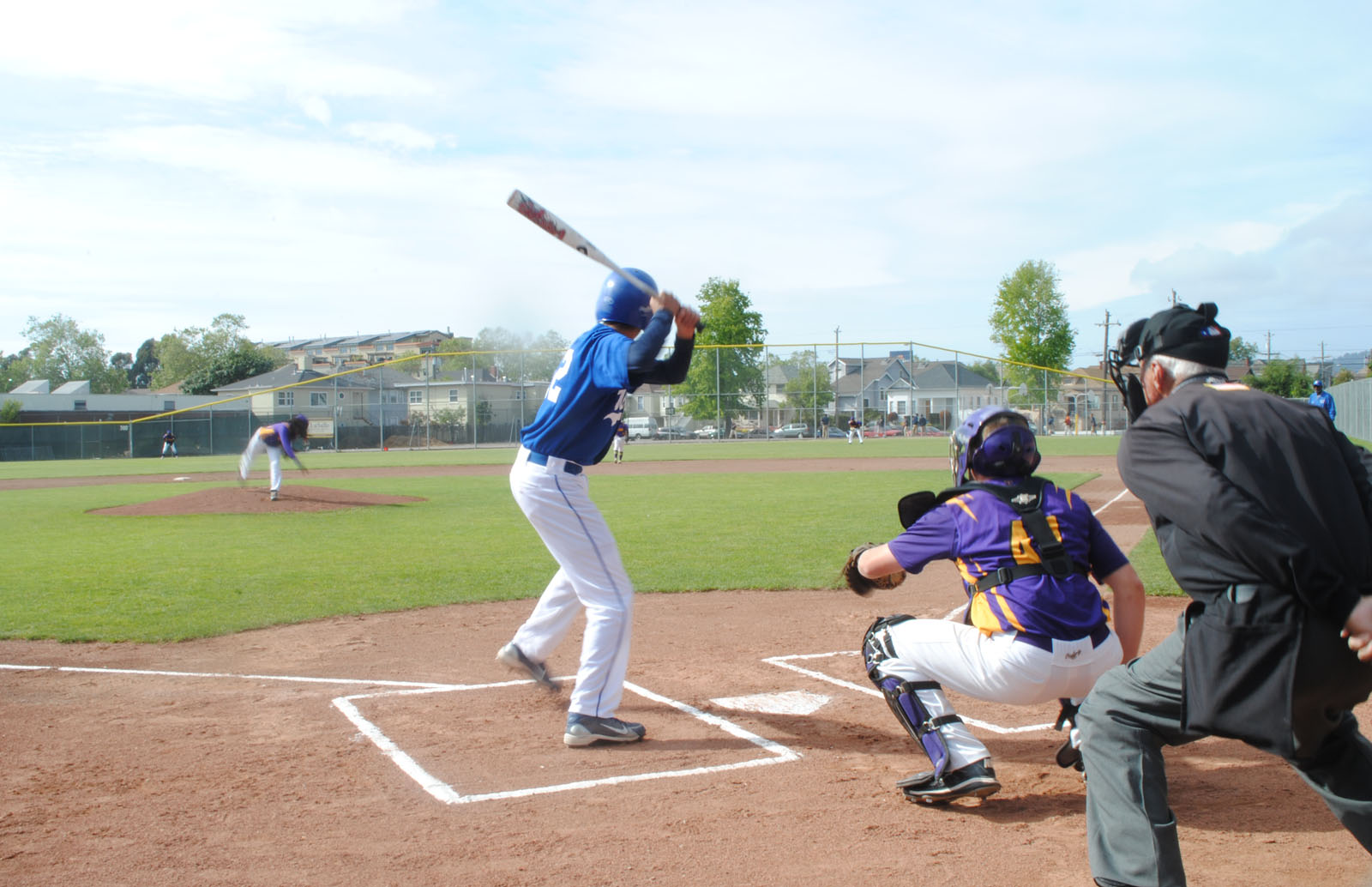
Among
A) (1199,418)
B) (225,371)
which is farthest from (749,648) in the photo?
(225,371)

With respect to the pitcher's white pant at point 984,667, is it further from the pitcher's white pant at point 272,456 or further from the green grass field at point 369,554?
the pitcher's white pant at point 272,456

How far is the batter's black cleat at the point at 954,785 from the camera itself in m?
3.66

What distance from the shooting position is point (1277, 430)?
246 cm

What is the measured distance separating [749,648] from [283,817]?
3.59m

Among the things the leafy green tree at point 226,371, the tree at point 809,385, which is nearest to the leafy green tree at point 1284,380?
the tree at point 809,385

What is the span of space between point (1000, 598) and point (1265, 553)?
1.34 m

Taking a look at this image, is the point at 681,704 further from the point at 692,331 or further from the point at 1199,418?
the point at 1199,418

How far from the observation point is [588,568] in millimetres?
4809

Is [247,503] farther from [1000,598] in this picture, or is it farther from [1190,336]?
[1190,336]

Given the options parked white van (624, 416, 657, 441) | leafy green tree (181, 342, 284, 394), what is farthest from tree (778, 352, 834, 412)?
leafy green tree (181, 342, 284, 394)

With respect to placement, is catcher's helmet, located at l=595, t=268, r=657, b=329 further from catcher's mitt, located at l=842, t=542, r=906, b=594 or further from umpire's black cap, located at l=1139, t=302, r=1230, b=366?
umpire's black cap, located at l=1139, t=302, r=1230, b=366

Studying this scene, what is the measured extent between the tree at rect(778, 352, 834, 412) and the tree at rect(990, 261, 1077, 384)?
1909cm

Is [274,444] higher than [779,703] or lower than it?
higher

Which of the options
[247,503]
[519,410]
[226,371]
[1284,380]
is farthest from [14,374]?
[1284,380]
